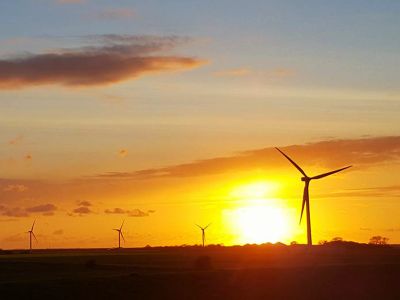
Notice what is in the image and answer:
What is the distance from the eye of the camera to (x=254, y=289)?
95688mm

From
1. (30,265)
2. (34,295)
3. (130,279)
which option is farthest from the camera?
(30,265)

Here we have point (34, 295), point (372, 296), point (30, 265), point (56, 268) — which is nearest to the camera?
point (34, 295)

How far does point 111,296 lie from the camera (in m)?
86.0

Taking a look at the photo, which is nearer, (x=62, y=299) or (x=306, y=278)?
(x=62, y=299)

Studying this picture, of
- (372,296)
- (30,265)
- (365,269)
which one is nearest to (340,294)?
(372,296)

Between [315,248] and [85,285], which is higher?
[315,248]

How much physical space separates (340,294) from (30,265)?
176 ft

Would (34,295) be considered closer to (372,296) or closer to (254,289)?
(254,289)

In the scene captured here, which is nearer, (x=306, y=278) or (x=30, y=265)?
(x=306, y=278)

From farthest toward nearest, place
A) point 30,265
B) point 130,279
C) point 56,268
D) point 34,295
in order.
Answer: point 30,265, point 56,268, point 130,279, point 34,295

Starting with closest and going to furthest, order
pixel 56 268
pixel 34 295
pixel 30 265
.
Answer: pixel 34 295, pixel 56 268, pixel 30 265

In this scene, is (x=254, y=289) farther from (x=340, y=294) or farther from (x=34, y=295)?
(x=34, y=295)

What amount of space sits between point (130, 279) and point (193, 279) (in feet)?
23.8

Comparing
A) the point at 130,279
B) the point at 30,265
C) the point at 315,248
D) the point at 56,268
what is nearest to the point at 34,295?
the point at 130,279
